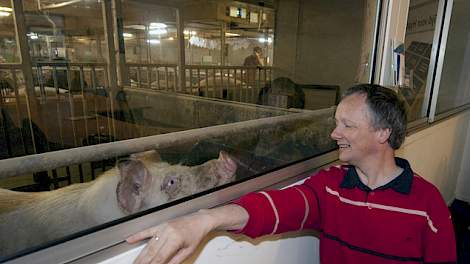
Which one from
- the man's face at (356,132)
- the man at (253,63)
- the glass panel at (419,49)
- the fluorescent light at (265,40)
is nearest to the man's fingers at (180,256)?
the man's face at (356,132)

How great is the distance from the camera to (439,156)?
2516 millimetres

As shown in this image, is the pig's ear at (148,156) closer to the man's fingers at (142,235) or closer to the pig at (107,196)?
the pig at (107,196)

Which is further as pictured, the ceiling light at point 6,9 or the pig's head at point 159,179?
the ceiling light at point 6,9

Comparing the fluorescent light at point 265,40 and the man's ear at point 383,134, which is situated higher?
the fluorescent light at point 265,40

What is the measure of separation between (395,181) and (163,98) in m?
2.75

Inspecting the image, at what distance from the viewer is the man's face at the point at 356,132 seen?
3.08ft

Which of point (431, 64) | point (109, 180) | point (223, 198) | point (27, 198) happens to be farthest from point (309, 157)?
point (431, 64)

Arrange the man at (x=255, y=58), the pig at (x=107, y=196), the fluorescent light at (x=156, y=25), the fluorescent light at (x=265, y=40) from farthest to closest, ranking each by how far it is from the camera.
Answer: the fluorescent light at (x=265, y=40) → the man at (x=255, y=58) → the fluorescent light at (x=156, y=25) → the pig at (x=107, y=196)

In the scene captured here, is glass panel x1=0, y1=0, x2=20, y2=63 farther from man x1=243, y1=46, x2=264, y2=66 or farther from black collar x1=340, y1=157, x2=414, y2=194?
black collar x1=340, y1=157, x2=414, y2=194

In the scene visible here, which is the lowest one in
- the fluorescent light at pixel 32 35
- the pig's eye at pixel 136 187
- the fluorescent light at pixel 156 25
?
the pig's eye at pixel 136 187

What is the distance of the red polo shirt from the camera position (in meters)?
0.89

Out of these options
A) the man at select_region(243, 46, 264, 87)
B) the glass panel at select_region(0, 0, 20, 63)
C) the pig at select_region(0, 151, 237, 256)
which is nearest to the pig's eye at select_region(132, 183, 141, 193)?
the pig at select_region(0, 151, 237, 256)

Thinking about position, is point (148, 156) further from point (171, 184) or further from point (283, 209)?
point (283, 209)

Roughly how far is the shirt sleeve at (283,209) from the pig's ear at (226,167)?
0.19 meters
